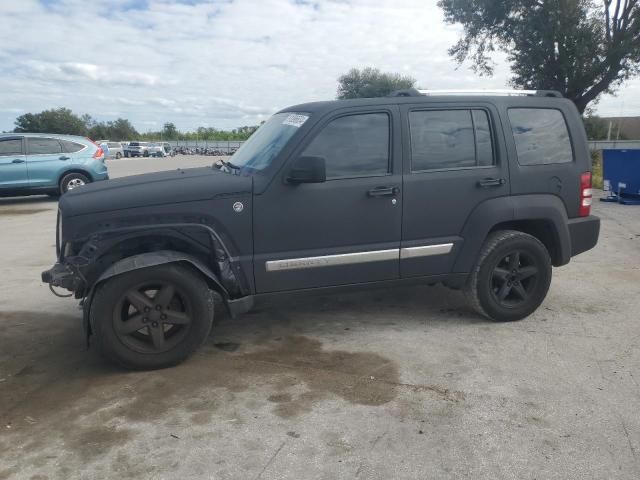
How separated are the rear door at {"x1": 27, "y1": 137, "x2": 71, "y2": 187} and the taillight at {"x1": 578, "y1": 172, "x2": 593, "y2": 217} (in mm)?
12122

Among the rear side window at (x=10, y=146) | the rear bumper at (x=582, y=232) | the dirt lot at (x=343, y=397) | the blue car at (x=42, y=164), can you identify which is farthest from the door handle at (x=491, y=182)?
the rear side window at (x=10, y=146)

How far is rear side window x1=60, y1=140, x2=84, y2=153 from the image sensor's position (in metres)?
13.7

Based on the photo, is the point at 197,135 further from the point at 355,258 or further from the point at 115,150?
the point at 355,258

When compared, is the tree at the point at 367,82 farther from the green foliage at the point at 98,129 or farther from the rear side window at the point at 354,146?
the rear side window at the point at 354,146

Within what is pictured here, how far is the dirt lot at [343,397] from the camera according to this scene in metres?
2.87

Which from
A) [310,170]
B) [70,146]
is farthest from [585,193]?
[70,146]

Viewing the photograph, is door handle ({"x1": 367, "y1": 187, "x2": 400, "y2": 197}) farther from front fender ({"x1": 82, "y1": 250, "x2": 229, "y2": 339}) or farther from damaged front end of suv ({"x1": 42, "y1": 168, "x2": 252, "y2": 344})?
front fender ({"x1": 82, "y1": 250, "x2": 229, "y2": 339})

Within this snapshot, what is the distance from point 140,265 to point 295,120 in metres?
1.68

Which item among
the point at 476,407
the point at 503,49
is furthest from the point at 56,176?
the point at 503,49

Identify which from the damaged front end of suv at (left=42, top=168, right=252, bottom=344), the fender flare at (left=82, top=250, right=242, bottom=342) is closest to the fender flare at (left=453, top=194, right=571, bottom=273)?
the damaged front end of suv at (left=42, top=168, right=252, bottom=344)

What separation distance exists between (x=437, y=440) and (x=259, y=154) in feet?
8.42

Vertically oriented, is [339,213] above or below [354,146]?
below

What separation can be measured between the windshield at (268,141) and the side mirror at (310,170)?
30 cm

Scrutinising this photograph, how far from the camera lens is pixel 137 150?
54.5m
